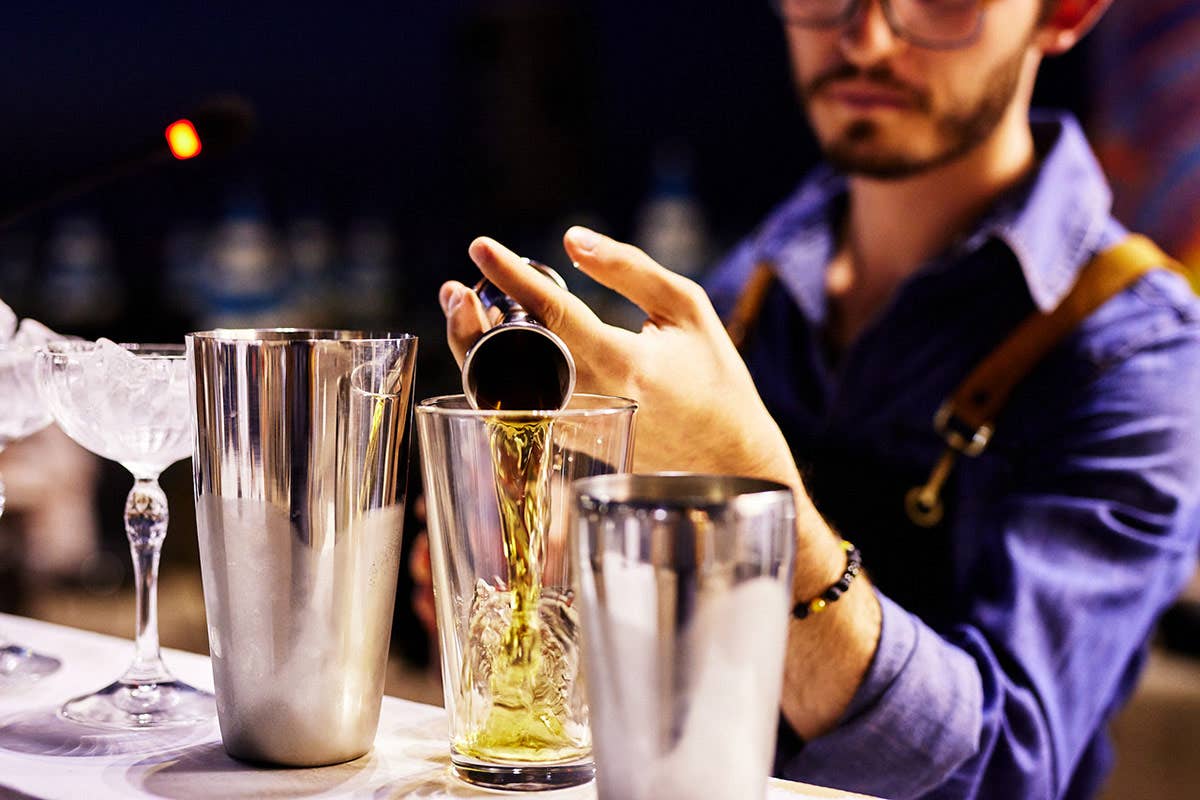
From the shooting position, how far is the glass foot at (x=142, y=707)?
2.61ft

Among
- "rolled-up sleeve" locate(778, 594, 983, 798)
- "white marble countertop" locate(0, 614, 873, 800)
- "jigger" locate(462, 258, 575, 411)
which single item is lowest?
"rolled-up sleeve" locate(778, 594, 983, 798)

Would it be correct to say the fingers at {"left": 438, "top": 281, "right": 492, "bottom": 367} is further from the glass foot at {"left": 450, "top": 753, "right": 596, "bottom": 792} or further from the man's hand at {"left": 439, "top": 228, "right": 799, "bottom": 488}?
the glass foot at {"left": 450, "top": 753, "right": 596, "bottom": 792}

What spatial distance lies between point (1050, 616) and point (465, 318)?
2.69 feet

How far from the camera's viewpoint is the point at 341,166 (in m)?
3.68

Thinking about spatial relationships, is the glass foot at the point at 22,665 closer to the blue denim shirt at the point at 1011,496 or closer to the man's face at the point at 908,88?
the blue denim shirt at the point at 1011,496

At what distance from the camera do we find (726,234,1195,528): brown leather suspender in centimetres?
147

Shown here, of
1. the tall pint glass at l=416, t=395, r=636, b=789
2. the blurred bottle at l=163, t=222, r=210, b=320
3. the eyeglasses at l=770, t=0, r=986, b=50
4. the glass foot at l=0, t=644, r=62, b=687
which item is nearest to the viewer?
the tall pint glass at l=416, t=395, r=636, b=789

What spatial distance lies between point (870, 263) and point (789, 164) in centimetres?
143

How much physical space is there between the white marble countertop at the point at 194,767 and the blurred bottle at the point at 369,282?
8.80 feet

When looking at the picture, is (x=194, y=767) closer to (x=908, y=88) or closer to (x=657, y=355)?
(x=657, y=355)

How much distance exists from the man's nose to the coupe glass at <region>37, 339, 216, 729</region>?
105 centimetres

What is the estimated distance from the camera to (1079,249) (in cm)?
155

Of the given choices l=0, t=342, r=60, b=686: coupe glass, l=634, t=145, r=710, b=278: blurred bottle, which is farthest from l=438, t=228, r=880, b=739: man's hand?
l=634, t=145, r=710, b=278: blurred bottle

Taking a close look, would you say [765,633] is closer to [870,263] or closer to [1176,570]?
[1176,570]
